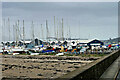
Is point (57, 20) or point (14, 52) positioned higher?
point (57, 20)

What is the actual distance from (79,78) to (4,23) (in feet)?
208

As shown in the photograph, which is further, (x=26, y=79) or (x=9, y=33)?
(x=9, y=33)

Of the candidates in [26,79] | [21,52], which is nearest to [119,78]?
[26,79]

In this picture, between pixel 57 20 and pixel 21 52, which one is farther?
pixel 57 20

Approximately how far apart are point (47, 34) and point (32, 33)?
5.96 meters

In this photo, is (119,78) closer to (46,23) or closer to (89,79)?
(89,79)

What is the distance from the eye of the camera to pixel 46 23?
76500 mm

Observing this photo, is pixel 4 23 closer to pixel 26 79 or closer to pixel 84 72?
pixel 26 79

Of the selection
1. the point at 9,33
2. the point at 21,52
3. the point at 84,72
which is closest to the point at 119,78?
the point at 84,72

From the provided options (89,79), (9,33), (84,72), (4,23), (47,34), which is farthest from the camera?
(47,34)

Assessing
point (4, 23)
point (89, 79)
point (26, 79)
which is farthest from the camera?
point (4, 23)

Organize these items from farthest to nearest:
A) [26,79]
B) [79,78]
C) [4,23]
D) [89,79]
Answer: [4,23]
[26,79]
[89,79]
[79,78]

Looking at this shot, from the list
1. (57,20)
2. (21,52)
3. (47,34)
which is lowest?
(21,52)

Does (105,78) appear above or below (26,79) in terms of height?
above
